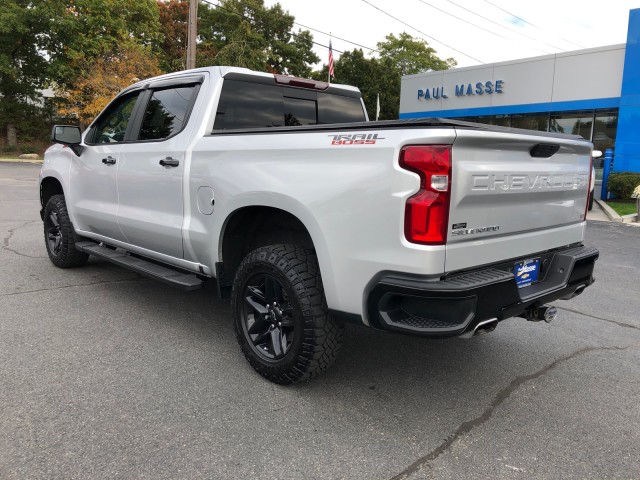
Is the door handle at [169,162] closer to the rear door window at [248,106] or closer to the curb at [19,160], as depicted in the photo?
the rear door window at [248,106]

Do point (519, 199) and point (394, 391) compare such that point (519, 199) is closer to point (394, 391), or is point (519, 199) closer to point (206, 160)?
point (394, 391)

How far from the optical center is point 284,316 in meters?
3.11

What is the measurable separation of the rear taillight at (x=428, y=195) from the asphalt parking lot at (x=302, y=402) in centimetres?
112

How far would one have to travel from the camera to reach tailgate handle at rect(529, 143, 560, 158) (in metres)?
2.89

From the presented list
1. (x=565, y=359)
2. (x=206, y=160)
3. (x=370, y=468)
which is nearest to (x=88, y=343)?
(x=206, y=160)

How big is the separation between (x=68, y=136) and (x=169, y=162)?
→ 186 centimetres

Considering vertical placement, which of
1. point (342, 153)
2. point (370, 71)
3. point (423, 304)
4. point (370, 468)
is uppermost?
point (370, 71)

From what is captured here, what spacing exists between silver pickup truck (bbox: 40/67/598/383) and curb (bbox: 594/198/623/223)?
1004 centimetres

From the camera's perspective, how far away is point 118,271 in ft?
19.1

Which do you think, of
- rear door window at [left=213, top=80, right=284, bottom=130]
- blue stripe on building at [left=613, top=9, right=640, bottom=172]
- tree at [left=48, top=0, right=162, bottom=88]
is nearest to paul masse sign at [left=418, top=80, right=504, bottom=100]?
blue stripe on building at [left=613, top=9, right=640, bottom=172]

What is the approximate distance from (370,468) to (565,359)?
2.11m

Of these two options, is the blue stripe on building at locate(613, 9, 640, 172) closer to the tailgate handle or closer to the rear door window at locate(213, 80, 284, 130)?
the tailgate handle

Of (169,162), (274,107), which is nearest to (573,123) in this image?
(274,107)

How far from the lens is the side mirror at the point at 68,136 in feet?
16.2
